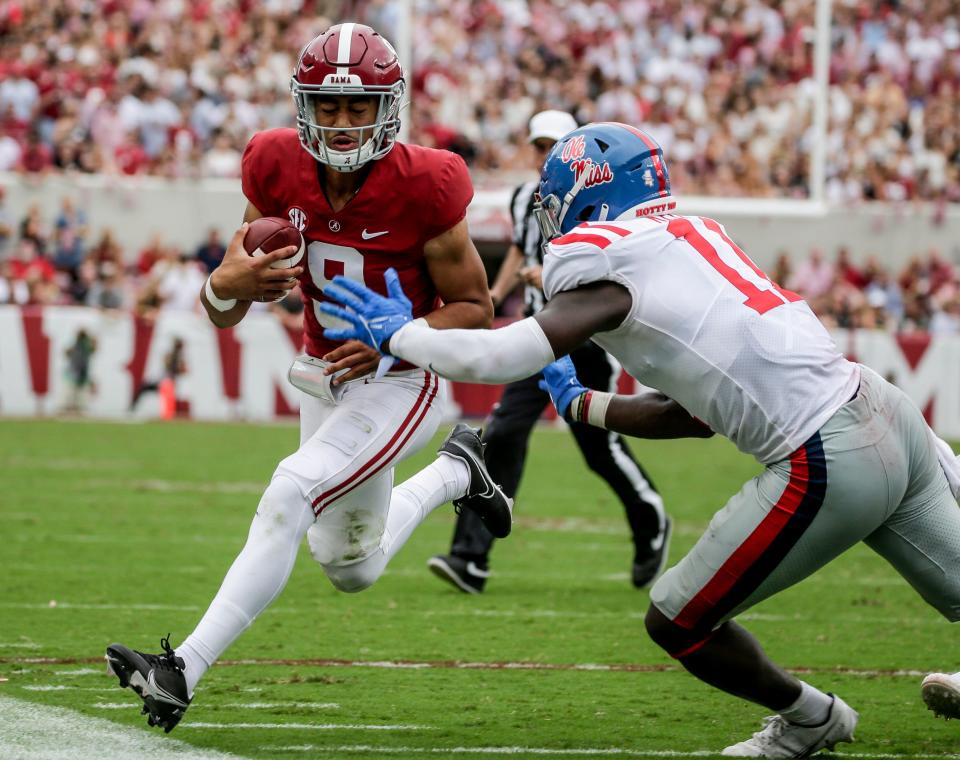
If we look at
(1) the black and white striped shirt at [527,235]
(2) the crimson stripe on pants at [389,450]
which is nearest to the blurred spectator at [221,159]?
(1) the black and white striped shirt at [527,235]

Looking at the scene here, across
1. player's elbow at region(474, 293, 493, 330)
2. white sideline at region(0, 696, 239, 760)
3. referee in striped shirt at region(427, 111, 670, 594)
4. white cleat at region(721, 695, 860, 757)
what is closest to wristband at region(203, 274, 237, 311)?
player's elbow at region(474, 293, 493, 330)

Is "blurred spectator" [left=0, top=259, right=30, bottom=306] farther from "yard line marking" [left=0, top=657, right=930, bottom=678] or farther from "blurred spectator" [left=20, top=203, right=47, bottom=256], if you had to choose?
"yard line marking" [left=0, top=657, right=930, bottom=678]

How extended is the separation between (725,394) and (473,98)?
1453 centimetres

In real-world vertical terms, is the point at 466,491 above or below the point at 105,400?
above

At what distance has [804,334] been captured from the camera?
12.4 feet

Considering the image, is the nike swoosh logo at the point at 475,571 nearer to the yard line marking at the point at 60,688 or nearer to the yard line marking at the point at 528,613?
the yard line marking at the point at 528,613

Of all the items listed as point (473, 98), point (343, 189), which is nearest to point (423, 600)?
point (343, 189)

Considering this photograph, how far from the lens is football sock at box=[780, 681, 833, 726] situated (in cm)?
398

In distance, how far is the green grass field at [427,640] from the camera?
416cm

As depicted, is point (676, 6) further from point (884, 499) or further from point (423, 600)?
point (884, 499)

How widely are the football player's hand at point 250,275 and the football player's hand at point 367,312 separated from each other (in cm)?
38

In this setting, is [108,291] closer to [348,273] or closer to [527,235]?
[527,235]

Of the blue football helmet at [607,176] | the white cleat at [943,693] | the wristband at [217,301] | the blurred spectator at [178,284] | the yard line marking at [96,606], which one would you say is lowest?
the blurred spectator at [178,284]

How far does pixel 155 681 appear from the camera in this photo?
3.71 m
